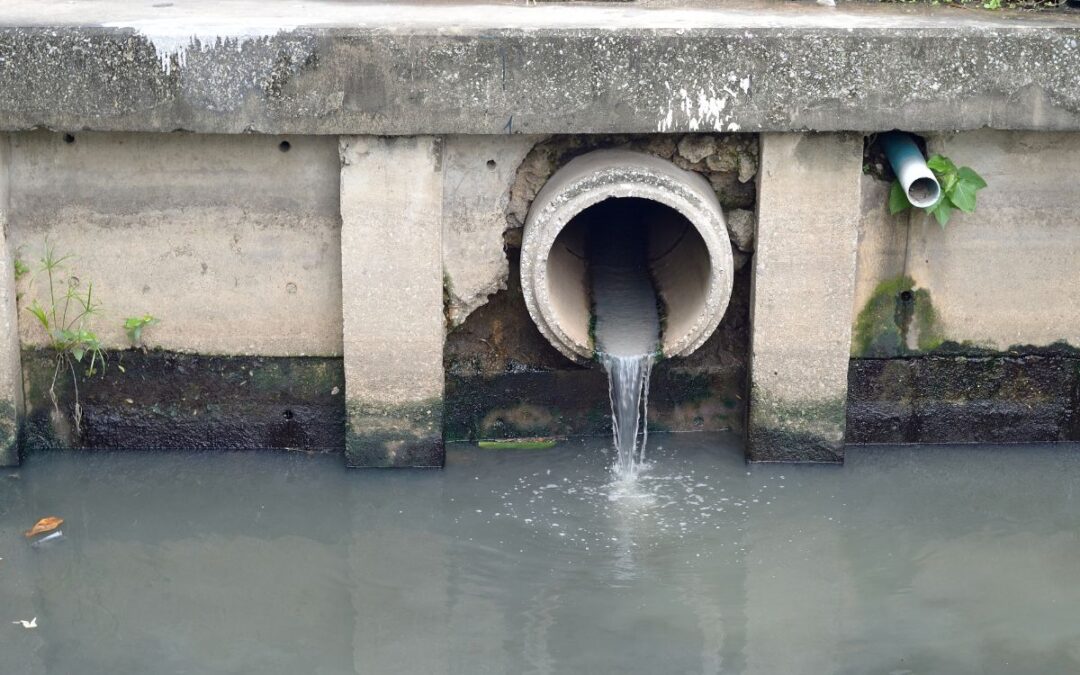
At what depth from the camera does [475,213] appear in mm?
6309

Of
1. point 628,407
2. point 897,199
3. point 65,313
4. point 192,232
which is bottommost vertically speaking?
point 628,407

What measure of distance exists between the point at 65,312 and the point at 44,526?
3.19 feet

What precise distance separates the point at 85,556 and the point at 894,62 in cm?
381

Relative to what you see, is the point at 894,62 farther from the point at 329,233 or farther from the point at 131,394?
the point at 131,394

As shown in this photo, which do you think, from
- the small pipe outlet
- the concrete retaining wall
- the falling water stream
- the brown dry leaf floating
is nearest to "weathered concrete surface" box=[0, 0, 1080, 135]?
the concrete retaining wall

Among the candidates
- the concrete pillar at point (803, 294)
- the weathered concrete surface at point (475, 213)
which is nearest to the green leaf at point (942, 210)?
the concrete pillar at point (803, 294)

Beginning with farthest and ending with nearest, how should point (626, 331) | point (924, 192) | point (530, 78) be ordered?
point (626, 331) < point (924, 192) < point (530, 78)

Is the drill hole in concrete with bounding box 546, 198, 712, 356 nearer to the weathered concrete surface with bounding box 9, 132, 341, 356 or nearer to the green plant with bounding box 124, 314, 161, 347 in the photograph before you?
the weathered concrete surface with bounding box 9, 132, 341, 356

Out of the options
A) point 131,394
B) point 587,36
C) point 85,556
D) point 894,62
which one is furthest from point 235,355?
point 894,62

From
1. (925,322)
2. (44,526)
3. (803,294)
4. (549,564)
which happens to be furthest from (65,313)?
(925,322)

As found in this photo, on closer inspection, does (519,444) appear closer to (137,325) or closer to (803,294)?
(803,294)

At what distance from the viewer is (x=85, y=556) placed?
591 centimetres

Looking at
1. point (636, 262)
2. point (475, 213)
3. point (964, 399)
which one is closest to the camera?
point (475, 213)

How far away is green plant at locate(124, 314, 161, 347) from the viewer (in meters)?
6.43
